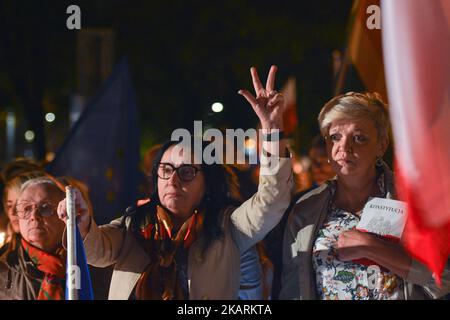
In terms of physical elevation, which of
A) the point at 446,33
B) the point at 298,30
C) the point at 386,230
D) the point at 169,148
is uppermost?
the point at 298,30

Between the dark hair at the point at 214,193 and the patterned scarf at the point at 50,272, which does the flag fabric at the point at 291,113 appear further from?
the patterned scarf at the point at 50,272

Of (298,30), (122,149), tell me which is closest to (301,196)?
(122,149)

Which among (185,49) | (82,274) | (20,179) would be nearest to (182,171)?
(82,274)

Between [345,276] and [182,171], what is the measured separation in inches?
34.8

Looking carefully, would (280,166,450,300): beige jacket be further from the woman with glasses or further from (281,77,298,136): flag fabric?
(281,77,298,136): flag fabric

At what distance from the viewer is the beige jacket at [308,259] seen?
12.7 feet

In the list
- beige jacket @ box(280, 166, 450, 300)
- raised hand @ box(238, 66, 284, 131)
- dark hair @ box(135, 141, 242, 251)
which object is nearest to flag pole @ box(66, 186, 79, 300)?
dark hair @ box(135, 141, 242, 251)

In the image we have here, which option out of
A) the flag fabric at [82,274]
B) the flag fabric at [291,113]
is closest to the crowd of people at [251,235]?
the flag fabric at [82,274]

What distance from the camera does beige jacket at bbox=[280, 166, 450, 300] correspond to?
387 cm

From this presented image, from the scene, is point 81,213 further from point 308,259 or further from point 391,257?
point 391,257

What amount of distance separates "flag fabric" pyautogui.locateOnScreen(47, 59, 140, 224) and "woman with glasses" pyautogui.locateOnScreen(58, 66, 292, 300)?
60.8 inches

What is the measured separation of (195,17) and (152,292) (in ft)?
24.0

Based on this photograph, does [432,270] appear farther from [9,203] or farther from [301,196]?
[9,203]
